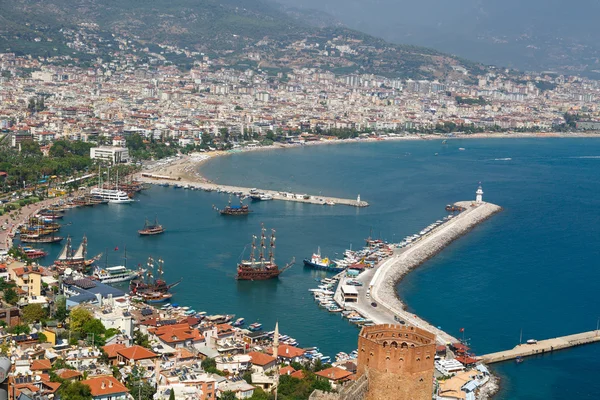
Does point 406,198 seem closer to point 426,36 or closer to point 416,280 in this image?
point 416,280

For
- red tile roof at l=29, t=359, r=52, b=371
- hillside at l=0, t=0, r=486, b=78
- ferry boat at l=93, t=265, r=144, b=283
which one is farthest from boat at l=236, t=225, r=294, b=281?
hillside at l=0, t=0, r=486, b=78

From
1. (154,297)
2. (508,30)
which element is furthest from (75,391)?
(508,30)

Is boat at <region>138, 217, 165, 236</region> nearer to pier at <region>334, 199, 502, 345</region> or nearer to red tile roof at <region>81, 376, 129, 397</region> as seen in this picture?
pier at <region>334, 199, 502, 345</region>

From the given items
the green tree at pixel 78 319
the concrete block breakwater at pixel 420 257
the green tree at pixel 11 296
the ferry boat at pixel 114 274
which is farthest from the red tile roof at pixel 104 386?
the ferry boat at pixel 114 274

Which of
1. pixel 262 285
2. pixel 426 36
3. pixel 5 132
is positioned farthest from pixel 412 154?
pixel 426 36

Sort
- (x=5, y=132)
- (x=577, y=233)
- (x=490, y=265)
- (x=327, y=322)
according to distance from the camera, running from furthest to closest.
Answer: (x=5, y=132)
(x=577, y=233)
(x=490, y=265)
(x=327, y=322)

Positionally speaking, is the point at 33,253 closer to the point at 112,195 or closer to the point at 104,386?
the point at 112,195

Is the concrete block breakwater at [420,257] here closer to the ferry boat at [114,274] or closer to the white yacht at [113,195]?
the ferry boat at [114,274]
